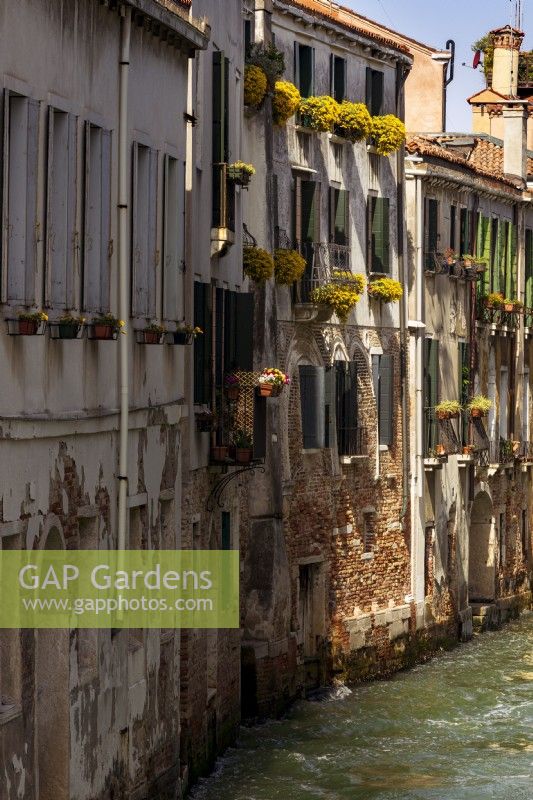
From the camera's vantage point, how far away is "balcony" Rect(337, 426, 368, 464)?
105 feet

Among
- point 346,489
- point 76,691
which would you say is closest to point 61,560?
point 76,691

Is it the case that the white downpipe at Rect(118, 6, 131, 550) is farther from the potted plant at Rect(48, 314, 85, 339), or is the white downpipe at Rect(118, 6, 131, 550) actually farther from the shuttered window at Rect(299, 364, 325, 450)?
the shuttered window at Rect(299, 364, 325, 450)

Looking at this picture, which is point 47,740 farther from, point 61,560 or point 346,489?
point 346,489

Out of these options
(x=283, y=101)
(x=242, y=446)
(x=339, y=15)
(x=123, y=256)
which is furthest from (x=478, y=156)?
(x=123, y=256)

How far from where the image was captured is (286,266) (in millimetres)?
29359

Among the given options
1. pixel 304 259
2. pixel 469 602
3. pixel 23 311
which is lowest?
pixel 469 602

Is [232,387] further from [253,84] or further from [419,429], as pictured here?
[419,429]

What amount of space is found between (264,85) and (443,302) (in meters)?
9.79

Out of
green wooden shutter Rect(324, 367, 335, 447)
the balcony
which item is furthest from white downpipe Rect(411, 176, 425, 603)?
green wooden shutter Rect(324, 367, 335, 447)

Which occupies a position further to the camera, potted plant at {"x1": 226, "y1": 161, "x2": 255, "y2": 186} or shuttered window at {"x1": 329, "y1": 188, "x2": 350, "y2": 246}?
shuttered window at {"x1": 329, "y1": 188, "x2": 350, "y2": 246}

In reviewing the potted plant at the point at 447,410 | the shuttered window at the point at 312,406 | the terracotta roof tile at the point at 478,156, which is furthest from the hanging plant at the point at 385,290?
the terracotta roof tile at the point at 478,156

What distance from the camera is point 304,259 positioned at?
1187 inches

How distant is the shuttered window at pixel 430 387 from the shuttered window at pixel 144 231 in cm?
1574

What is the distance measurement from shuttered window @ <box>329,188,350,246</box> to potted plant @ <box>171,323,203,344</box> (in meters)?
10.3
